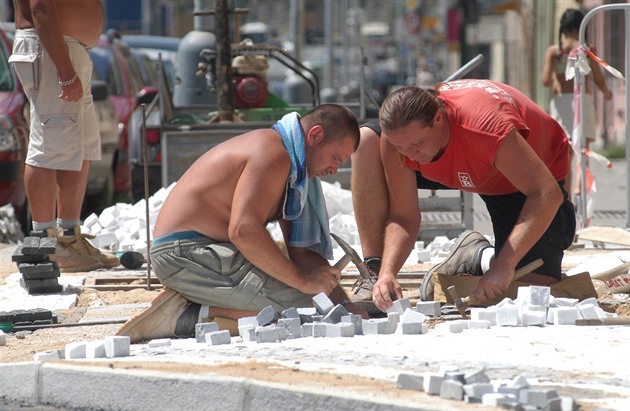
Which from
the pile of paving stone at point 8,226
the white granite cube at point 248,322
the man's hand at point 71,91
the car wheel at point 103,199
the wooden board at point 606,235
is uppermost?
the man's hand at point 71,91

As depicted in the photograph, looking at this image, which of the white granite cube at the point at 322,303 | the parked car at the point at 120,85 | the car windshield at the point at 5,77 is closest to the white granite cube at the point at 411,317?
the white granite cube at the point at 322,303

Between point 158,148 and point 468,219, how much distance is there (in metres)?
3.68

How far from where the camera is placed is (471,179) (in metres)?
6.45

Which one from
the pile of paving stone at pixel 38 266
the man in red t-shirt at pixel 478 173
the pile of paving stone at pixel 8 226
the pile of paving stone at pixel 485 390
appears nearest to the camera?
the pile of paving stone at pixel 485 390

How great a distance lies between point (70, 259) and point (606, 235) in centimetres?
365

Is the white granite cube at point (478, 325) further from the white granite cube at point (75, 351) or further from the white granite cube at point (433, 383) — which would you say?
the white granite cube at point (75, 351)

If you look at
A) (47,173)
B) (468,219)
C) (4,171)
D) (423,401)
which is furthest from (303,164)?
(4,171)

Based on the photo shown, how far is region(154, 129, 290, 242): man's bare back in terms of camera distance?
231 inches

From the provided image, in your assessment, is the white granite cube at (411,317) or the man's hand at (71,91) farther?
the man's hand at (71,91)

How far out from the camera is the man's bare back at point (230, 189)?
19.2 ft

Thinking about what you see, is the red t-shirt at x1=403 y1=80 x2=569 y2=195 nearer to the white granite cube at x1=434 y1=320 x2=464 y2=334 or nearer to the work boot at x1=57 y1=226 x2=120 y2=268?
the white granite cube at x1=434 y1=320 x2=464 y2=334

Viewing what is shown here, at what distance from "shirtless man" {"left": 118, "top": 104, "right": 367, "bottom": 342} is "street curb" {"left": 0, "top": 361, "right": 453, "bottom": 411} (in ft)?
2.73

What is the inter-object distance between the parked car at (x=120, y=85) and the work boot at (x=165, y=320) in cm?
857

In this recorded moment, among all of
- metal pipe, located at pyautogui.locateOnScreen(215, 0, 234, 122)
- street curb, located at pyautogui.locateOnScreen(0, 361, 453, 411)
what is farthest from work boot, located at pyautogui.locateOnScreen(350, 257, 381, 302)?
metal pipe, located at pyautogui.locateOnScreen(215, 0, 234, 122)
